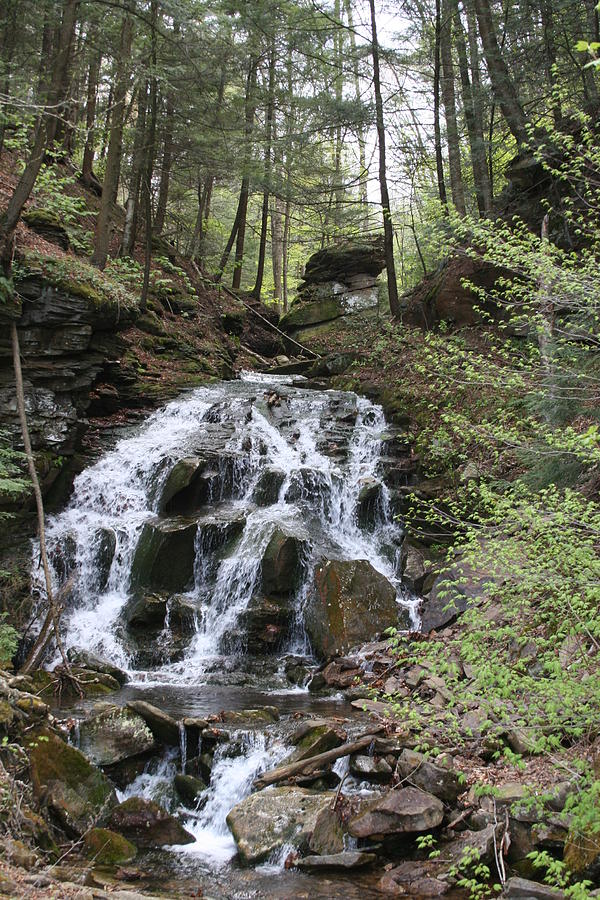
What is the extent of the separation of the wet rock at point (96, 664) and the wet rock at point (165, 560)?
1789mm

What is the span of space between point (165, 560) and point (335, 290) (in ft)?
48.0

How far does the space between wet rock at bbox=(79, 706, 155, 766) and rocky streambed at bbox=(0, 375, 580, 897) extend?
0.02 meters

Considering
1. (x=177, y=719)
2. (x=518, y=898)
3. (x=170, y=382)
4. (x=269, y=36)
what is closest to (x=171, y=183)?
(x=269, y=36)

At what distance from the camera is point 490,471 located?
11.2m

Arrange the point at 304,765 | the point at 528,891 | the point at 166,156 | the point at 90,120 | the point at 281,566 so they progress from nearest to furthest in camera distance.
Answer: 1. the point at 528,891
2. the point at 304,765
3. the point at 281,566
4. the point at 166,156
5. the point at 90,120

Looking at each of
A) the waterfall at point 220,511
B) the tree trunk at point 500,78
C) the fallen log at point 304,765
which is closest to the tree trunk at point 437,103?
the tree trunk at point 500,78

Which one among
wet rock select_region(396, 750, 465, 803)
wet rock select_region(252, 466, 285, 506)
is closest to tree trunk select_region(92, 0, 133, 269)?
wet rock select_region(252, 466, 285, 506)

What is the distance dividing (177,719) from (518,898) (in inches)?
169

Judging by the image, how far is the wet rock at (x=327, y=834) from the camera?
5.27 metres

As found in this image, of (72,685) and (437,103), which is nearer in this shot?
(72,685)

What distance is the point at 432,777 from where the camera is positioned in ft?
18.2

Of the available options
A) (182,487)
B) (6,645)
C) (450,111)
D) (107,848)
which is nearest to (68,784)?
(107,848)

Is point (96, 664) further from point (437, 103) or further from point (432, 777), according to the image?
point (437, 103)

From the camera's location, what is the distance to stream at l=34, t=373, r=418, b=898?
6.72 metres
